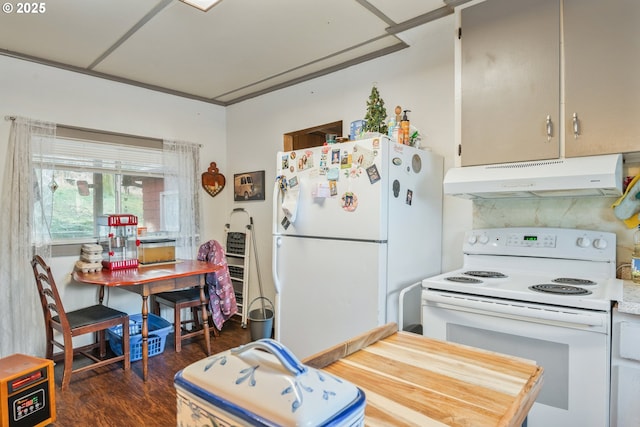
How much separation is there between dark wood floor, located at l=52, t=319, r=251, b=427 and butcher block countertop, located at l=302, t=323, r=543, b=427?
1743 mm

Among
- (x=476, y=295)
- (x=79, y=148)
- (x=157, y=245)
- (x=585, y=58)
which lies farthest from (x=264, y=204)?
(x=585, y=58)

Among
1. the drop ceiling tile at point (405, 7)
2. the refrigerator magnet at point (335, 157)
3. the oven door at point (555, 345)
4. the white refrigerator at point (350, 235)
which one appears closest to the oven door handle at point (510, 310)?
the oven door at point (555, 345)

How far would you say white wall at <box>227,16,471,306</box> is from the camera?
2.43m

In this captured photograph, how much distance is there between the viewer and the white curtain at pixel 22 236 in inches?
109

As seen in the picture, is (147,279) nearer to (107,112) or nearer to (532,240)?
(107,112)

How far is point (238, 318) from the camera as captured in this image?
394 centimetres

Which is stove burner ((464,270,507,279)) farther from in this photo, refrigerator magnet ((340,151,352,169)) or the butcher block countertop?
the butcher block countertop

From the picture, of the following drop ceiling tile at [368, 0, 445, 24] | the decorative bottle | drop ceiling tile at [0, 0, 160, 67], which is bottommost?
the decorative bottle

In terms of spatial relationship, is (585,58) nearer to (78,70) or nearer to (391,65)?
(391,65)

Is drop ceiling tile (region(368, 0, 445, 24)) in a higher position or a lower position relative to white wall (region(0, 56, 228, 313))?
higher

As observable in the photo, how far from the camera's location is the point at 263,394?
43 cm

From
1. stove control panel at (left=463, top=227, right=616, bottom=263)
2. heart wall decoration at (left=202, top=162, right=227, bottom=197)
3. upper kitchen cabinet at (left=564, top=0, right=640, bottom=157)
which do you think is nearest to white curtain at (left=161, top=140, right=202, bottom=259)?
heart wall decoration at (left=202, top=162, right=227, bottom=197)

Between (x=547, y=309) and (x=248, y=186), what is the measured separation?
3.07m

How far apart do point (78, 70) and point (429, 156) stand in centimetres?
305
